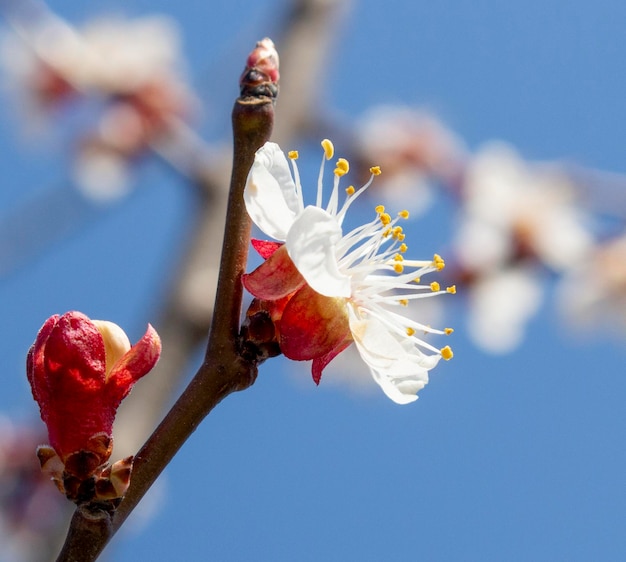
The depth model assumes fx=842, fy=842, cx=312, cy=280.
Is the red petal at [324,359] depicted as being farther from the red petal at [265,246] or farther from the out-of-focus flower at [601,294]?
the out-of-focus flower at [601,294]

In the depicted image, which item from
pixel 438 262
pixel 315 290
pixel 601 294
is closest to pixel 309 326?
pixel 315 290

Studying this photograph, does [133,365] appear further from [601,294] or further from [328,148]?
[601,294]

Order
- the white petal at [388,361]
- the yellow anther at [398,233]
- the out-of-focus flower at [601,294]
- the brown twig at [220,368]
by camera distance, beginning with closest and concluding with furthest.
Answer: the brown twig at [220,368] < the white petal at [388,361] < the yellow anther at [398,233] < the out-of-focus flower at [601,294]

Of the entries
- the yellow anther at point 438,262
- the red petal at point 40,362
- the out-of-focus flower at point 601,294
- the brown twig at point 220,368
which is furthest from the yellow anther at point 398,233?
the out-of-focus flower at point 601,294

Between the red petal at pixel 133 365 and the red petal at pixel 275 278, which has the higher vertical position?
the red petal at pixel 275 278

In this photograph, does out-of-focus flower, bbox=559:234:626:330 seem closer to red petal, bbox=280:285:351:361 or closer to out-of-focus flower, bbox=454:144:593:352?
out-of-focus flower, bbox=454:144:593:352

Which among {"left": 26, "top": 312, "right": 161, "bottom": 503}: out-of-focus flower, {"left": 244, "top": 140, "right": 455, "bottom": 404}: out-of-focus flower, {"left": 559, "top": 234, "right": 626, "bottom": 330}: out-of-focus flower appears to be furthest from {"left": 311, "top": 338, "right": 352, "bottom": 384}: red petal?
{"left": 559, "top": 234, "right": 626, "bottom": 330}: out-of-focus flower
